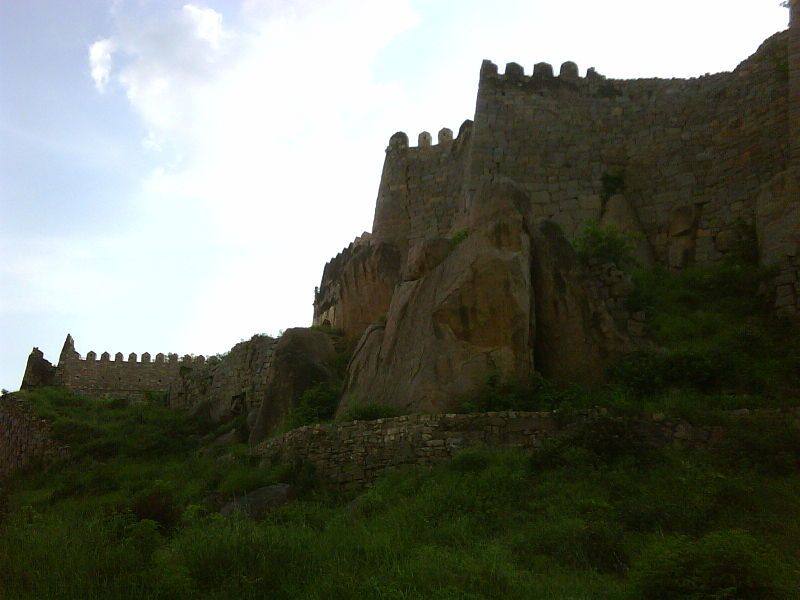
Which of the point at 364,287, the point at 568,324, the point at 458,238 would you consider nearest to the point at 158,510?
the point at 568,324

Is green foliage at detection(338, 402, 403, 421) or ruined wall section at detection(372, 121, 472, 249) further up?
ruined wall section at detection(372, 121, 472, 249)

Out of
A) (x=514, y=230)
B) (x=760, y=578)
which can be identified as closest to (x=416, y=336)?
(x=514, y=230)

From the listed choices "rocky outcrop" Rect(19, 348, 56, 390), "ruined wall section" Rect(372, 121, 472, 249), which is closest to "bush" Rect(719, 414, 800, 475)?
"ruined wall section" Rect(372, 121, 472, 249)

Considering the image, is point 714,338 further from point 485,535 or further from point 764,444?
point 485,535

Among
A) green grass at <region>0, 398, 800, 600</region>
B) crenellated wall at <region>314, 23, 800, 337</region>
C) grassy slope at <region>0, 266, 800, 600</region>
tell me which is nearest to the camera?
green grass at <region>0, 398, 800, 600</region>

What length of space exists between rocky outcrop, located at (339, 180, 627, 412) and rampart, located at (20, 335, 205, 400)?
1913 cm

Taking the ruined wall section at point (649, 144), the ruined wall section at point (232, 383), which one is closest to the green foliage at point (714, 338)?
the ruined wall section at point (649, 144)

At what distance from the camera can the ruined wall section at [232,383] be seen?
25.5 meters

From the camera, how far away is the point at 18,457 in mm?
24719

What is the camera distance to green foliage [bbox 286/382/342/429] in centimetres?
2022

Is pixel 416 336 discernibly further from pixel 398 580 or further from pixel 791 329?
pixel 398 580

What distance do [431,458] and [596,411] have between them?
305 cm

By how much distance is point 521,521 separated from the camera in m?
13.5

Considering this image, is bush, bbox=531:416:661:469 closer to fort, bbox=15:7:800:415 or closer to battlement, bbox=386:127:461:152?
fort, bbox=15:7:800:415
